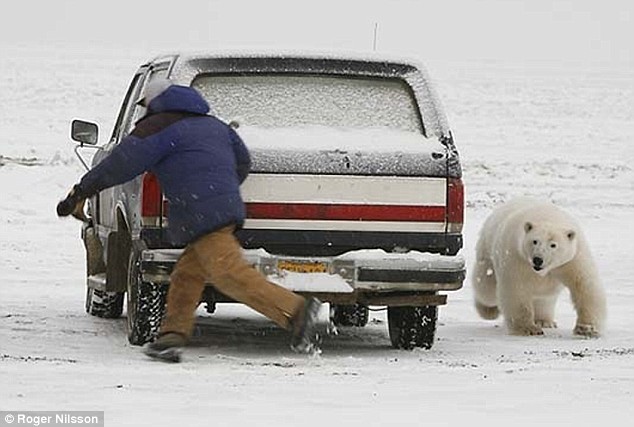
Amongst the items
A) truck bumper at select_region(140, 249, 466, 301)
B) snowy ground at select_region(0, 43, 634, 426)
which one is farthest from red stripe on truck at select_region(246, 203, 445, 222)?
snowy ground at select_region(0, 43, 634, 426)

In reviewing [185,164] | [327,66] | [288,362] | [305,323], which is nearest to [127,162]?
[185,164]

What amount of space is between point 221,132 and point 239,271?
2.58 ft

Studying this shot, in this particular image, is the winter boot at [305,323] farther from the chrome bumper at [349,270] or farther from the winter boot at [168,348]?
the winter boot at [168,348]

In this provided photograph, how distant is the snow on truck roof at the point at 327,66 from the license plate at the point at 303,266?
1061 millimetres

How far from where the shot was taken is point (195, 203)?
808cm

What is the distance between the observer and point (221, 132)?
827 centimetres

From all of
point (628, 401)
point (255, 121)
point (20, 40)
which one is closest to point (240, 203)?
point (255, 121)

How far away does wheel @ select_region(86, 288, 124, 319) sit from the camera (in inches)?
436

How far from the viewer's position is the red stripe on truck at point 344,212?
28.1 ft

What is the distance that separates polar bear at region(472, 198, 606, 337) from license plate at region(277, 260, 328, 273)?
2.53m

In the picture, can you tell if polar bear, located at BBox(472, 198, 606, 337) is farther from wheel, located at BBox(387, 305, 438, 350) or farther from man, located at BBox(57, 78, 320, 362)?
man, located at BBox(57, 78, 320, 362)

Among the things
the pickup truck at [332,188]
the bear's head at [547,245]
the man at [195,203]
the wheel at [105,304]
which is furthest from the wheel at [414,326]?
the wheel at [105,304]

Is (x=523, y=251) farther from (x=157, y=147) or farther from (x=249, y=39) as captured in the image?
(x=249, y=39)

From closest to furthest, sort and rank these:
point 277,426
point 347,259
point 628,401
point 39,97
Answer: point 277,426 < point 628,401 < point 347,259 < point 39,97
